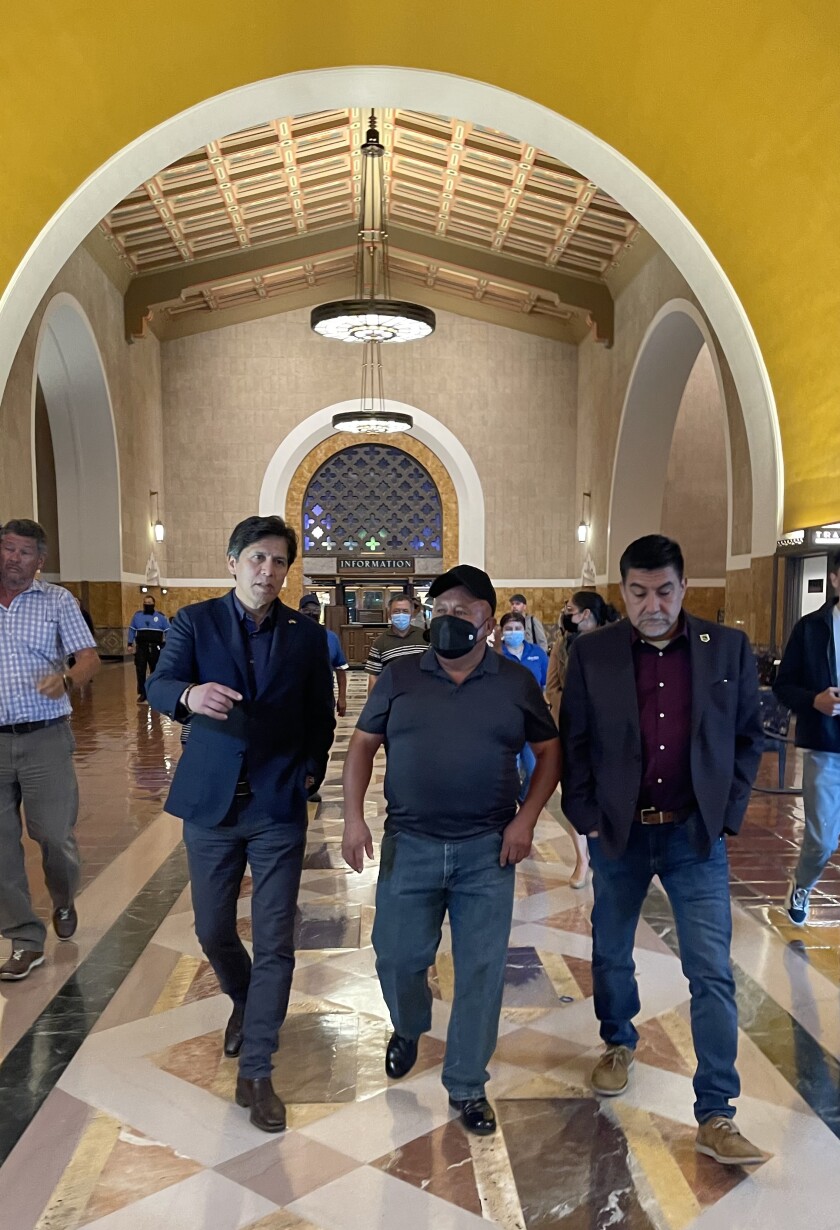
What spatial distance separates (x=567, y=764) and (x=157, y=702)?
1.03 meters

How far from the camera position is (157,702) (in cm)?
236

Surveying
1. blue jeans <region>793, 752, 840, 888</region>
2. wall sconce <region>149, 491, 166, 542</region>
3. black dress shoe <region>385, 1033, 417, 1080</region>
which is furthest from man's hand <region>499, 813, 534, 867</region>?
wall sconce <region>149, 491, 166, 542</region>

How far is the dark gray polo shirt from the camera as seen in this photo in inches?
90.4

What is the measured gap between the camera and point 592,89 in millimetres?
6879

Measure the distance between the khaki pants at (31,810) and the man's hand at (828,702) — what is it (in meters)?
2.67

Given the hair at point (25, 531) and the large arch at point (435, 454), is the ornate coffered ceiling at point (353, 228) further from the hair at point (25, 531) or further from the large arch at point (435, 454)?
the hair at point (25, 531)

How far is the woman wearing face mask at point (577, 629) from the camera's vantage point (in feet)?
13.0

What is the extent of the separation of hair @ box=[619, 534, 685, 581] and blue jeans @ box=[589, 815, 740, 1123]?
610 millimetres

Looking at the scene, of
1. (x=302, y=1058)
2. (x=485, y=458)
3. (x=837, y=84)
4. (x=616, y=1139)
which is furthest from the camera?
(x=485, y=458)

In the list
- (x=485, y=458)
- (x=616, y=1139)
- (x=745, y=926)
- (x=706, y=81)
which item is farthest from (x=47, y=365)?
(x=616, y=1139)

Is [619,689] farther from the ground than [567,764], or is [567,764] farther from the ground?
[619,689]

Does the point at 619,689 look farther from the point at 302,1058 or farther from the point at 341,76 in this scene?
the point at 341,76

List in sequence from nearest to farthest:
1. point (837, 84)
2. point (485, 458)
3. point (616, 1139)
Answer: point (616, 1139) → point (837, 84) → point (485, 458)

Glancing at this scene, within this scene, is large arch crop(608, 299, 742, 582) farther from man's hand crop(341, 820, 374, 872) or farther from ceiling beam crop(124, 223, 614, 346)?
man's hand crop(341, 820, 374, 872)
